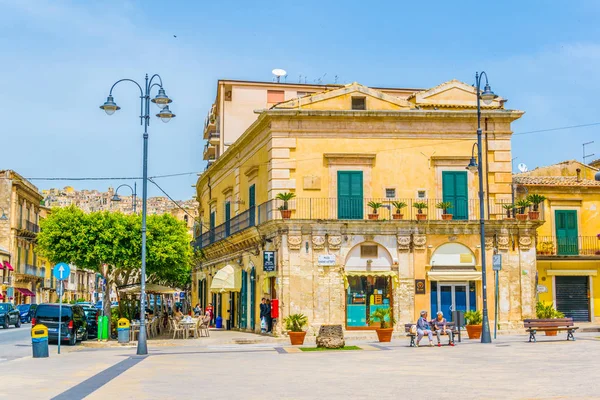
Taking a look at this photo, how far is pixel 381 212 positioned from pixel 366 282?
9.71 feet

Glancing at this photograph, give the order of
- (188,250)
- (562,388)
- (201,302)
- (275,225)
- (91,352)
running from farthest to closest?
(201,302) → (188,250) → (275,225) → (91,352) → (562,388)

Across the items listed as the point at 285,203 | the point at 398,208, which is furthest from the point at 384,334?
the point at 285,203

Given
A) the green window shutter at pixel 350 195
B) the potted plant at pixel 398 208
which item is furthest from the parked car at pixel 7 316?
the potted plant at pixel 398 208

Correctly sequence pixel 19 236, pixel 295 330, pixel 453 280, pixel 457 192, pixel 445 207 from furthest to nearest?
pixel 19 236 → pixel 457 192 → pixel 453 280 → pixel 445 207 → pixel 295 330

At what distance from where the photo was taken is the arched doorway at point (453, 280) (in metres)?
32.1

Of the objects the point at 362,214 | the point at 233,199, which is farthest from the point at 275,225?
the point at 233,199

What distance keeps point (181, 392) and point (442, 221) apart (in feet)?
65.7

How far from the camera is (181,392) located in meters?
13.5

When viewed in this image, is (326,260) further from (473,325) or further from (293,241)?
(473,325)

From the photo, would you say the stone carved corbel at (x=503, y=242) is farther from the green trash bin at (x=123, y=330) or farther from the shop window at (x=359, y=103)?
the green trash bin at (x=123, y=330)

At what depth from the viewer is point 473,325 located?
2783 centimetres

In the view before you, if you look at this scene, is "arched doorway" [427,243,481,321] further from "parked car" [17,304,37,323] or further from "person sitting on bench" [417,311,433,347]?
"parked car" [17,304,37,323]

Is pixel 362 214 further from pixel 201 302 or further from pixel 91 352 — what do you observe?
pixel 201 302

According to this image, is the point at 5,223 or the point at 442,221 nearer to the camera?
the point at 442,221
